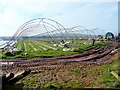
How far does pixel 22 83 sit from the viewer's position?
9.70 m

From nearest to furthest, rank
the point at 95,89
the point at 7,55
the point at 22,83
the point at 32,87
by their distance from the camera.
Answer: the point at 95,89 → the point at 32,87 → the point at 22,83 → the point at 7,55

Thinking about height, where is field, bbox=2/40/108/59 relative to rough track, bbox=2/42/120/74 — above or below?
above

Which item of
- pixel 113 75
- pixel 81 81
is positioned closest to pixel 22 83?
pixel 81 81

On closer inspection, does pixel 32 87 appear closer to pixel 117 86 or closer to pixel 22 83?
pixel 22 83

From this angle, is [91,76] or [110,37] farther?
[110,37]

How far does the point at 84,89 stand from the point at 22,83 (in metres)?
3.73

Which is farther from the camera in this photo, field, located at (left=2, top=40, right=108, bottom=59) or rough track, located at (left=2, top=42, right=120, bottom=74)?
field, located at (left=2, top=40, right=108, bottom=59)

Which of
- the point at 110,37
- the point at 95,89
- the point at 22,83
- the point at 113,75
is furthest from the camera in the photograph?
the point at 110,37

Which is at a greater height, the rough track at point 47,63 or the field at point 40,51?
the field at point 40,51

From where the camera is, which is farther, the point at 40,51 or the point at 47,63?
the point at 40,51

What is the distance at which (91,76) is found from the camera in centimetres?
1108

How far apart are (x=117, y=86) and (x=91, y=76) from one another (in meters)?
2.59

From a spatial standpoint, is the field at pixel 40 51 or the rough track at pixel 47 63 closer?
the rough track at pixel 47 63

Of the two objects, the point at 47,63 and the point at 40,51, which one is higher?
the point at 40,51
